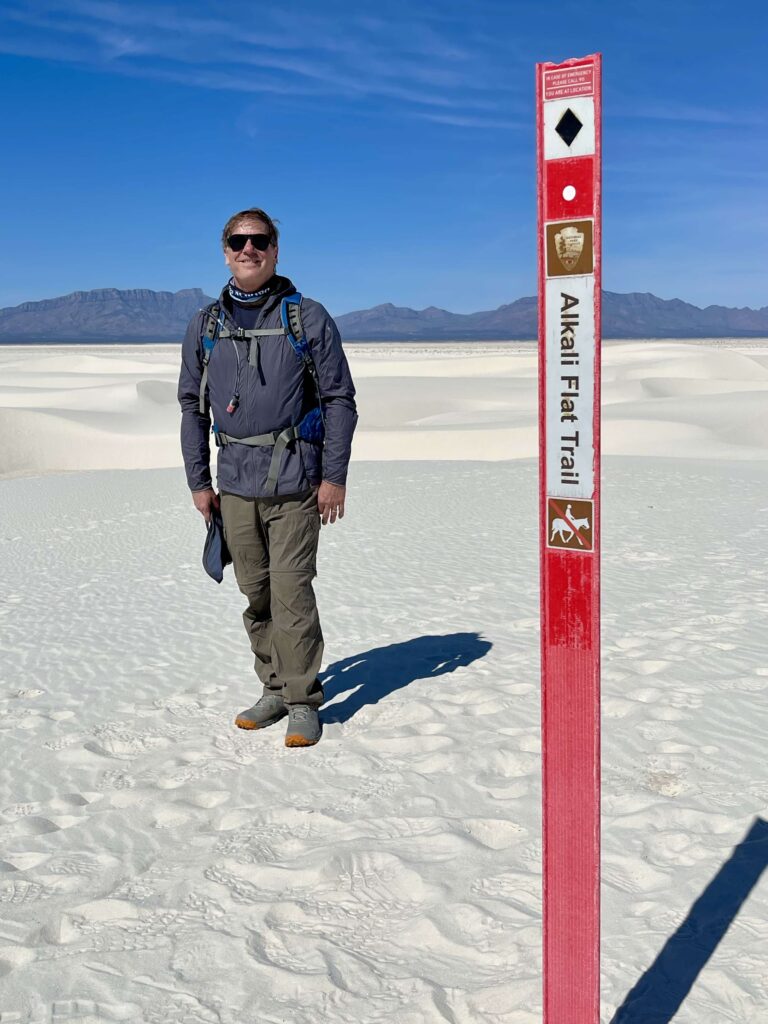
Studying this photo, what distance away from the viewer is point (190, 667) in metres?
5.36

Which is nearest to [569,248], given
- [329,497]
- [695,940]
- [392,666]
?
[695,940]

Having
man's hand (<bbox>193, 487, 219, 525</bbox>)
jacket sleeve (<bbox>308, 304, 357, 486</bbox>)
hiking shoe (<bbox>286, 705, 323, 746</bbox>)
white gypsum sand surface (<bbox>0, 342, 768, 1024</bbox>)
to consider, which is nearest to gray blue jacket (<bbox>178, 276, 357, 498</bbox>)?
jacket sleeve (<bbox>308, 304, 357, 486</bbox>)

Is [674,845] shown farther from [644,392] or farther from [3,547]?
[644,392]

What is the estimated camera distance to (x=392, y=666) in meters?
5.26

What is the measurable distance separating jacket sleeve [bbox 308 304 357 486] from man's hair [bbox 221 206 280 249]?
1.09 ft

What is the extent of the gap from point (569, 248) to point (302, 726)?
2.82m

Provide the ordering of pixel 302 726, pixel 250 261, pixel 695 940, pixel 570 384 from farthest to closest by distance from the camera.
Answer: pixel 302 726 → pixel 250 261 → pixel 695 940 → pixel 570 384

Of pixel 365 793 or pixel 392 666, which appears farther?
pixel 392 666

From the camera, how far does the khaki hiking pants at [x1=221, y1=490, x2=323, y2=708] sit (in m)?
4.06

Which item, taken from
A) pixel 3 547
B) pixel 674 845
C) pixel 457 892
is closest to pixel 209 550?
pixel 457 892

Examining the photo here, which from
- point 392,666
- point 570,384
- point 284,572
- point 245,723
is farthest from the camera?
point 392,666

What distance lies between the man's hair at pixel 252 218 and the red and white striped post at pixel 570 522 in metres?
2.17

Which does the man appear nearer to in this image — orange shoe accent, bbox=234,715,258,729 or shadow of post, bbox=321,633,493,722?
orange shoe accent, bbox=234,715,258,729

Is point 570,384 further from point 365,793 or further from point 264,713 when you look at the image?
point 264,713
